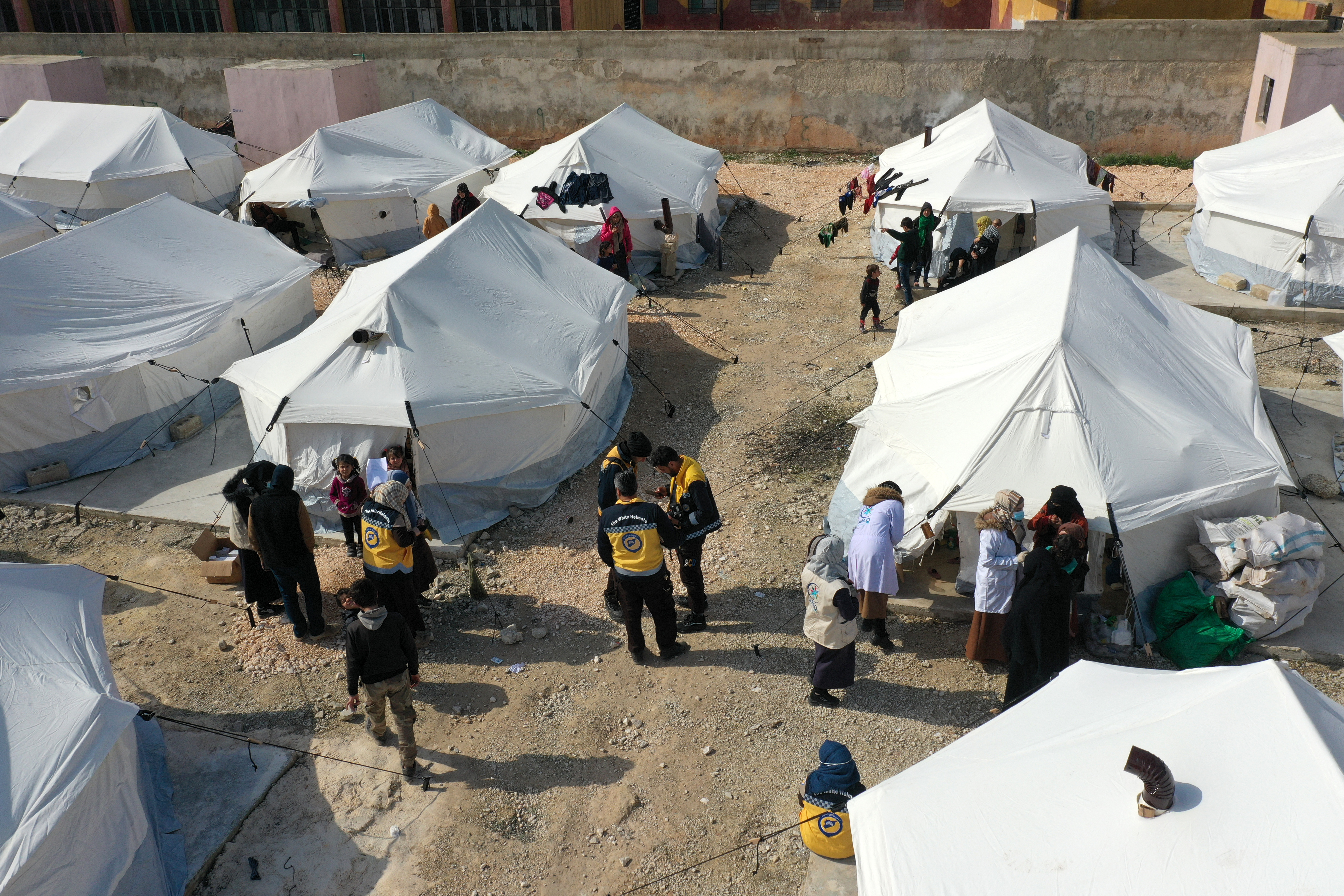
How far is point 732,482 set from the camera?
29.6 ft

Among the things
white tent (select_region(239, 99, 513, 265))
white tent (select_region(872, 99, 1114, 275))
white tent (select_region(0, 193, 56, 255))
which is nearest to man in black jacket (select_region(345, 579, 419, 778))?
white tent (select_region(872, 99, 1114, 275))

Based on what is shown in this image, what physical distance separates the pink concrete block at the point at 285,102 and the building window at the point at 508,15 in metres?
5.52

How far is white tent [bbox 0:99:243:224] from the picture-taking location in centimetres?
1661

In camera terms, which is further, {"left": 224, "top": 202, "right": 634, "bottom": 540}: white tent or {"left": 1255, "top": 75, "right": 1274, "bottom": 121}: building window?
{"left": 1255, "top": 75, "right": 1274, "bottom": 121}: building window

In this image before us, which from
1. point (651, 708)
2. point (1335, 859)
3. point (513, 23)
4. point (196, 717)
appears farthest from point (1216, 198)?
point (513, 23)

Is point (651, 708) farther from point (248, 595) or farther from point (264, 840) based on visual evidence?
point (248, 595)

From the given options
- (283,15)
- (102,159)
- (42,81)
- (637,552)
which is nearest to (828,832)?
(637,552)

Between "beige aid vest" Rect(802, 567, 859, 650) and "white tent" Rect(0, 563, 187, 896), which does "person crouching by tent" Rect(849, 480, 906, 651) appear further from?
"white tent" Rect(0, 563, 187, 896)

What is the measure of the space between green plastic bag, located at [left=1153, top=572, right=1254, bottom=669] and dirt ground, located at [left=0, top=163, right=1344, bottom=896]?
264 mm

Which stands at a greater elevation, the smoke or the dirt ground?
the smoke

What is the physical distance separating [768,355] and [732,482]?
10.3ft

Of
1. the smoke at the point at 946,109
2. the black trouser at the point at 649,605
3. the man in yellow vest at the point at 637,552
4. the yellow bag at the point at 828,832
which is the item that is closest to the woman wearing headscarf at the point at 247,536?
the man in yellow vest at the point at 637,552

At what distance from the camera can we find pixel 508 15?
81.7 feet

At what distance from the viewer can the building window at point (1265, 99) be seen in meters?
17.1
